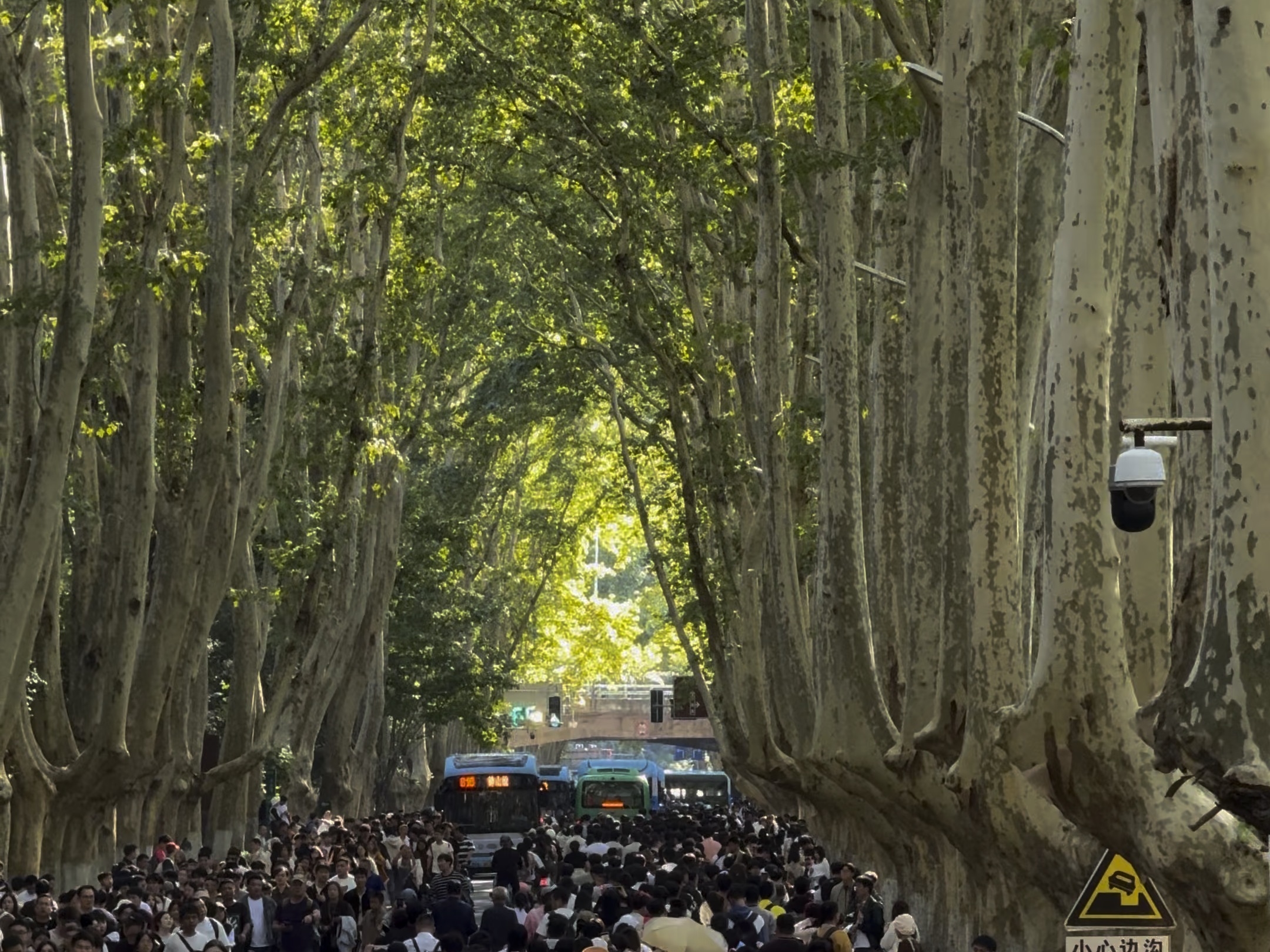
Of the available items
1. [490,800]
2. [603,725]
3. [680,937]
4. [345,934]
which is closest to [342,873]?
Result: [345,934]

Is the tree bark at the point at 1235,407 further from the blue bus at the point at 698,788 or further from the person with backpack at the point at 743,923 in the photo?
the blue bus at the point at 698,788

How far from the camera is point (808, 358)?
28.2 m

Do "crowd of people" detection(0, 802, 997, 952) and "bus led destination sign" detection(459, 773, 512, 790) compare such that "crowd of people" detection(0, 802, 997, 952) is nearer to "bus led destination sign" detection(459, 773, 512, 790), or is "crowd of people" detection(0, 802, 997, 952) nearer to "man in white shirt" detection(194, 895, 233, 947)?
"man in white shirt" detection(194, 895, 233, 947)

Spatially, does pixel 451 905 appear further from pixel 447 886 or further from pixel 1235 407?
pixel 1235 407

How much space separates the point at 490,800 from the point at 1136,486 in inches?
1140

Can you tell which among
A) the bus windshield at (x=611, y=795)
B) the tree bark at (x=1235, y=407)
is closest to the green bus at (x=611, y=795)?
the bus windshield at (x=611, y=795)

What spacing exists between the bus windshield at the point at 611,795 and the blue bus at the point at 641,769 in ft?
1.64

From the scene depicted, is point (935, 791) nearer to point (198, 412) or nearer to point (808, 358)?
point (198, 412)

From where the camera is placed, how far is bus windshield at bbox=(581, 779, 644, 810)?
42.7 m

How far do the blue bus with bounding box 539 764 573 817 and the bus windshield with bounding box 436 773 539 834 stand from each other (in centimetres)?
1321

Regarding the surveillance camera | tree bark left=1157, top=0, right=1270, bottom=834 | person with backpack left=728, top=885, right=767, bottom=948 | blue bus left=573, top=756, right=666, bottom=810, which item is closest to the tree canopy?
tree bark left=1157, top=0, right=1270, bottom=834

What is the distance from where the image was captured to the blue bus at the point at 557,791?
165 feet

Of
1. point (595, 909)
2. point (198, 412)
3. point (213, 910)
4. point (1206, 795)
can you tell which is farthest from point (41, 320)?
point (1206, 795)

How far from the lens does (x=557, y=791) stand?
51.3m
